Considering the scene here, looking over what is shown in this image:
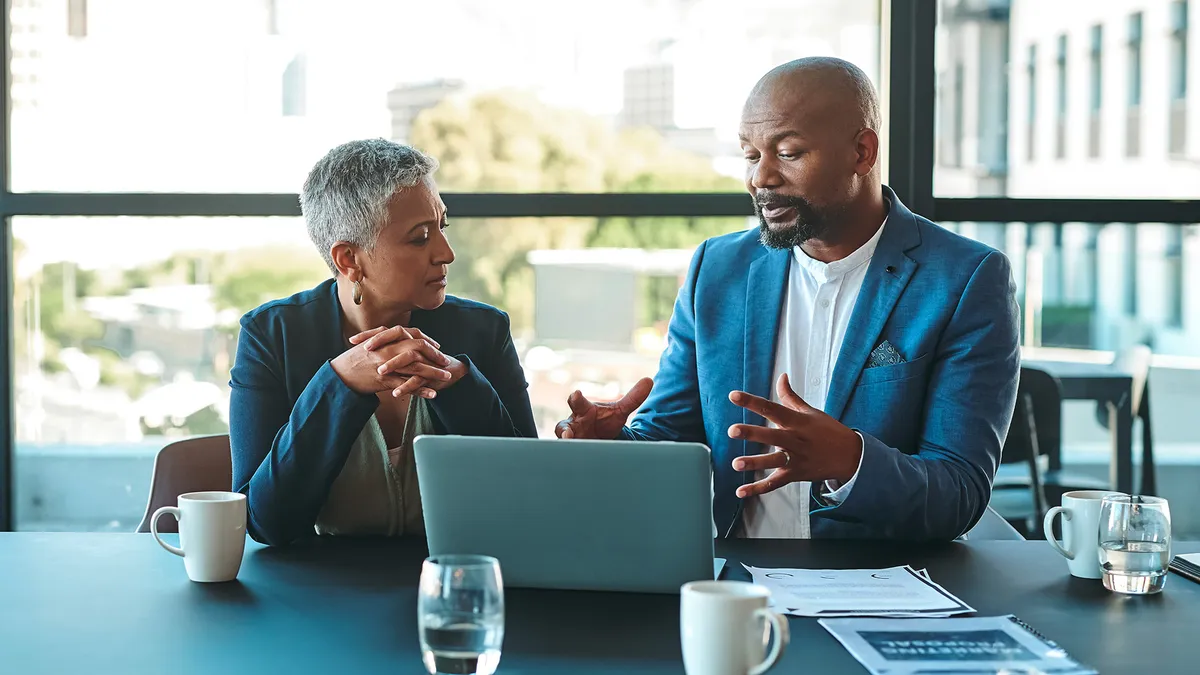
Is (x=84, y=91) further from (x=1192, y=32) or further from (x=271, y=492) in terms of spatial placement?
(x=1192, y=32)

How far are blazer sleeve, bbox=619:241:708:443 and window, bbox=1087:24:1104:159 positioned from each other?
4.85 ft

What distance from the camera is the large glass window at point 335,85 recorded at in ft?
10.6

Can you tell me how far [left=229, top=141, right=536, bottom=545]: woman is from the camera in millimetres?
1885

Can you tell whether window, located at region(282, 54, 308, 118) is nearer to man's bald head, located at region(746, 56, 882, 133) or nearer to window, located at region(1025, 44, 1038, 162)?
man's bald head, located at region(746, 56, 882, 133)

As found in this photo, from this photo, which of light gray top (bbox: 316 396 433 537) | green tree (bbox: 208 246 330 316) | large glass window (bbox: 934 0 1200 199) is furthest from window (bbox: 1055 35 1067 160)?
light gray top (bbox: 316 396 433 537)

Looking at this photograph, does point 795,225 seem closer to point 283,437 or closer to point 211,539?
point 283,437

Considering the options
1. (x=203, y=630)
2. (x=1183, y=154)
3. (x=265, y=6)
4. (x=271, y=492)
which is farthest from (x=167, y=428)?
(x=1183, y=154)

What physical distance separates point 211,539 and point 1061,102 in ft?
8.84

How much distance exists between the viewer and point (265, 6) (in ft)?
10.6

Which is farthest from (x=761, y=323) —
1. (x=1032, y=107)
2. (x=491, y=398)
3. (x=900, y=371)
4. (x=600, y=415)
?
(x=1032, y=107)

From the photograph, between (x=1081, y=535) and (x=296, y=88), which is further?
(x=296, y=88)

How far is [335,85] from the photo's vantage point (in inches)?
128

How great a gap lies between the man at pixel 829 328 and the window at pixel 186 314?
0.90m

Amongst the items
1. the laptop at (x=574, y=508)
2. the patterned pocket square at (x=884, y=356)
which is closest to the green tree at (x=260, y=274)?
the patterned pocket square at (x=884, y=356)
